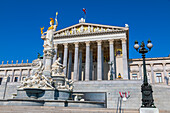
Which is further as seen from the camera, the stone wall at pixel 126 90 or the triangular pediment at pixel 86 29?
the triangular pediment at pixel 86 29

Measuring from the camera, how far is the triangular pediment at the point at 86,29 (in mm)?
41997

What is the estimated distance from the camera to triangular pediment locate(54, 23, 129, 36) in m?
42.0

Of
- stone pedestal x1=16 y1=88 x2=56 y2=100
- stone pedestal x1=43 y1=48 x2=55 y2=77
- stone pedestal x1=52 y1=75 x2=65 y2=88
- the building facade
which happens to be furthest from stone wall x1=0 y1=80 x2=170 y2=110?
stone pedestal x1=16 y1=88 x2=56 y2=100

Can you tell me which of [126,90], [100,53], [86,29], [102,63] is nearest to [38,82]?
[126,90]

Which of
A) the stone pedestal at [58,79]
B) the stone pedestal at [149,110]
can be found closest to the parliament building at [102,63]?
the stone pedestal at [58,79]

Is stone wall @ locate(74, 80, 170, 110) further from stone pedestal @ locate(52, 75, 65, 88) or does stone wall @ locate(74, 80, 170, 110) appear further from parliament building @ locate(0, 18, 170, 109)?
stone pedestal @ locate(52, 75, 65, 88)

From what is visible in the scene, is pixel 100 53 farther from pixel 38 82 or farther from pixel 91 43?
pixel 38 82

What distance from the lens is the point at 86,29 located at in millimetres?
44562

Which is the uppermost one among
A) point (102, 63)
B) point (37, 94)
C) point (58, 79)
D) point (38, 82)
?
point (102, 63)

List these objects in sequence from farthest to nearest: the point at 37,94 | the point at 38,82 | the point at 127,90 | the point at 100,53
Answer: the point at 100,53
the point at 127,90
the point at 38,82
the point at 37,94

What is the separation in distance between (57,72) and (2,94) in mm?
20050

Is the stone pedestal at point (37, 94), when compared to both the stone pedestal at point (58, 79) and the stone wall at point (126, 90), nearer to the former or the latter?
the stone pedestal at point (58, 79)

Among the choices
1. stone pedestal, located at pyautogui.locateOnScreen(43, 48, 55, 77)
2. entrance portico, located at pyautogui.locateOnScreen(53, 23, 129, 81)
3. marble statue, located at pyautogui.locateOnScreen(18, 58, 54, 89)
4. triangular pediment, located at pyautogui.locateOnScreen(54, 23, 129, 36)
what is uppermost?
triangular pediment, located at pyautogui.locateOnScreen(54, 23, 129, 36)

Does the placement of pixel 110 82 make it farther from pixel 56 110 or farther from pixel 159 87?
pixel 56 110
